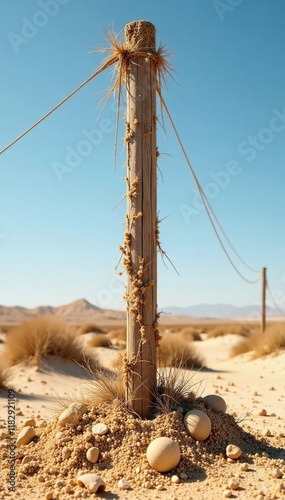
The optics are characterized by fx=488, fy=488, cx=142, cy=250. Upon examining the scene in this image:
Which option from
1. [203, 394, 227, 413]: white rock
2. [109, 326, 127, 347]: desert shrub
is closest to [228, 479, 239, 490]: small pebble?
[203, 394, 227, 413]: white rock

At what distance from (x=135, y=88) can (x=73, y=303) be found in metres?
103

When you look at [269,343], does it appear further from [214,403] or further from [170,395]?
[170,395]

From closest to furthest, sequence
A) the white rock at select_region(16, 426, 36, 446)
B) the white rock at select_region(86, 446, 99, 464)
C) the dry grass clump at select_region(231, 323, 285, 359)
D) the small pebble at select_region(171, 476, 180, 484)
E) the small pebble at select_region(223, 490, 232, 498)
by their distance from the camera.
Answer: the small pebble at select_region(223, 490, 232, 498) < the small pebble at select_region(171, 476, 180, 484) < the white rock at select_region(86, 446, 99, 464) < the white rock at select_region(16, 426, 36, 446) < the dry grass clump at select_region(231, 323, 285, 359)

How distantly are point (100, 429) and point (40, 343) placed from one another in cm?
617

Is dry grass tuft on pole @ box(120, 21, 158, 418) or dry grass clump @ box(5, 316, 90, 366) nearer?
dry grass tuft on pole @ box(120, 21, 158, 418)

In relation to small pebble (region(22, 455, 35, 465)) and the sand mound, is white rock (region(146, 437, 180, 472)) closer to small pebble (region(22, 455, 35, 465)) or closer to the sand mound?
the sand mound

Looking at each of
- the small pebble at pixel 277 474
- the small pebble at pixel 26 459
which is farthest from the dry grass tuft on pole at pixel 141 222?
the small pebble at pixel 277 474

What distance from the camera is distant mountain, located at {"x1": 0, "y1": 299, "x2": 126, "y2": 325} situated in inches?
3406

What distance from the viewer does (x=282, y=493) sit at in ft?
11.0

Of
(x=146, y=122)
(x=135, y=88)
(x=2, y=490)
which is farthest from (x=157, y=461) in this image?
(x=135, y=88)

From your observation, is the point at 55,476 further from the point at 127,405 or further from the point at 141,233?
the point at 141,233

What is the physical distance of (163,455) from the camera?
3.64 meters

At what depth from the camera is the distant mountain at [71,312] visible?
86.5 metres

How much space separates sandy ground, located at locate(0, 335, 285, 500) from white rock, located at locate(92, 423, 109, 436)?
50 cm
